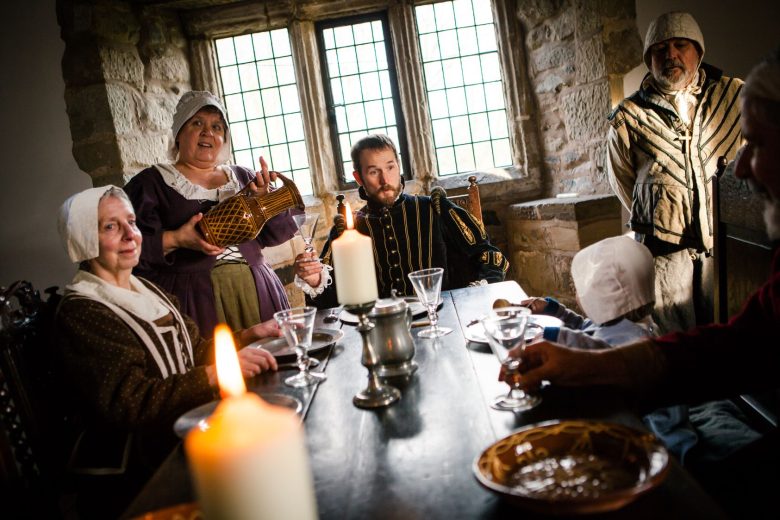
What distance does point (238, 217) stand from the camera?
218 cm

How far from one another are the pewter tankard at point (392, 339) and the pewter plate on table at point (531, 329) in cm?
28

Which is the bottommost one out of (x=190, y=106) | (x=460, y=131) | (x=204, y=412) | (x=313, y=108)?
(x=204, y=412)

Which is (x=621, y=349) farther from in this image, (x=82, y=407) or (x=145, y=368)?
(x=82, y=407)

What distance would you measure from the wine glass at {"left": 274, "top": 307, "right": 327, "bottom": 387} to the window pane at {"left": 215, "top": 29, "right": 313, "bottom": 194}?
333 centimetres

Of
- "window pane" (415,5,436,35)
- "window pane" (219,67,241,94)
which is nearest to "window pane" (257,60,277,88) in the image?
"window pane" (219,67,241,94)

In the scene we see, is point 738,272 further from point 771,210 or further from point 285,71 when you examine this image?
point 285,71

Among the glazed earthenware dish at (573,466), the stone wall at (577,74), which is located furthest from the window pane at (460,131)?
the glazed earthenware dish at (573,466)

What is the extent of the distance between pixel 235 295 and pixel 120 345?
1.08 m

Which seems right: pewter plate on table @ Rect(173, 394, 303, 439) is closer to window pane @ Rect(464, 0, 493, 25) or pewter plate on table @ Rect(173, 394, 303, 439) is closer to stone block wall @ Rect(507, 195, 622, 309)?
stone block wall @ Rect(507, 195, 622, 309)

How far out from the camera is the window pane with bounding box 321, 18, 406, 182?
4641 millimetres

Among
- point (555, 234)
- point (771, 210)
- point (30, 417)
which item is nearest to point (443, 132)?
point (555, 234)

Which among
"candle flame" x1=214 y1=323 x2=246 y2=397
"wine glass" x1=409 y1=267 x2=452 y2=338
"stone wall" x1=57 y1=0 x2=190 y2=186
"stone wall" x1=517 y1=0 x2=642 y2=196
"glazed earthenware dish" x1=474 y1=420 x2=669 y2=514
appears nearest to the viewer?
"candle flame" x1=214 y1=323 x2=246 y2=397

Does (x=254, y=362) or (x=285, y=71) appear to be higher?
(x=285, y=71)

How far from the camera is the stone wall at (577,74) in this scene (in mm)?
3822
